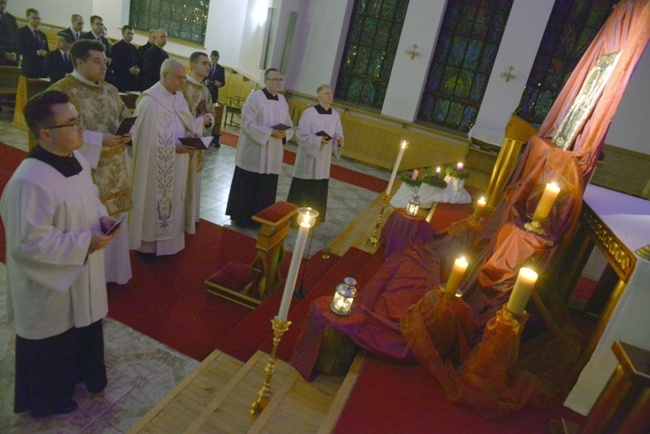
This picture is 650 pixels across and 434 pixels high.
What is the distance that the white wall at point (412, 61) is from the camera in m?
9.63

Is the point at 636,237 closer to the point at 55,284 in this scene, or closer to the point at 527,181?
the point at 527,181

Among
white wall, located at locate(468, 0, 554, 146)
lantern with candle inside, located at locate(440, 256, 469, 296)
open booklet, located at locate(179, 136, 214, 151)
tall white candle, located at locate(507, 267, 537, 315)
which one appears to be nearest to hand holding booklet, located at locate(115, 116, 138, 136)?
open booklet, located at locate(179, 136, 214, 151)

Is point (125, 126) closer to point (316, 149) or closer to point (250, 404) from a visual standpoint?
point (250, 404)

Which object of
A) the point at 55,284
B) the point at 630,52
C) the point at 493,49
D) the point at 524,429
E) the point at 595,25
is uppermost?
the point at 595,25

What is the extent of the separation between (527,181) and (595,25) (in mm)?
7898

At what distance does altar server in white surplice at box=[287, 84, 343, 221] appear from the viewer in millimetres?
5609

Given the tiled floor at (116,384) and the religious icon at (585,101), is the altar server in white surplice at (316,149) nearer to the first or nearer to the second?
the religious icon at (585,101)

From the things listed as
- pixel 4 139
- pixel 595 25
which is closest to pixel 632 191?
pixel 595 25

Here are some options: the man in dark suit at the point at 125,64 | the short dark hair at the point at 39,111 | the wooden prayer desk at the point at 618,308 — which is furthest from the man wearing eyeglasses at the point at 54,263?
the man in dark suit at the point at 125,64

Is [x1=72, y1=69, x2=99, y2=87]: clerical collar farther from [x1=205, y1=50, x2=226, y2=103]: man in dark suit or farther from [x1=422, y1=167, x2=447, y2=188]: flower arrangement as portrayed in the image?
[x1=205, y1=50, x2=226, y2=103]: man in dark suit

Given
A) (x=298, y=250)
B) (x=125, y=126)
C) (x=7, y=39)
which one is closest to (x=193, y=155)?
(x=125, y=126)

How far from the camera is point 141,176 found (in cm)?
401

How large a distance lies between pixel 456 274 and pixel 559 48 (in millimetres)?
9160

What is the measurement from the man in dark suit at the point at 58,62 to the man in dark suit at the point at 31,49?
0.97 metres
